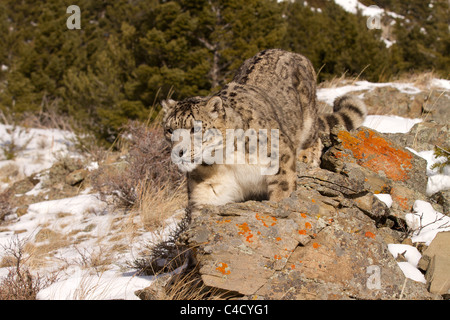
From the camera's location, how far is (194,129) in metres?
3.77

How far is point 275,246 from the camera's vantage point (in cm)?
339

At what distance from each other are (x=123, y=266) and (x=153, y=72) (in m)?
12.2

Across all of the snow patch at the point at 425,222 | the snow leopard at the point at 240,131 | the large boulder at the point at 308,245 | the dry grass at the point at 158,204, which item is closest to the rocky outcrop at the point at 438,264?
the large boulder at the point at 308,245

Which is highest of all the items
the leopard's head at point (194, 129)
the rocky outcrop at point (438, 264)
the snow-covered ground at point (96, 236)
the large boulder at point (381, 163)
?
the leopard's head at point (194, 129)

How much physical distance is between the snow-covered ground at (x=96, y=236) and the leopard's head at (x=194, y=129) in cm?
123

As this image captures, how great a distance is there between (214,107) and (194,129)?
0.27 meters

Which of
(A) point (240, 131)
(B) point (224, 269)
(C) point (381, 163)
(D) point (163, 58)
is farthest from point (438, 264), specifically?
(D) point (163, 58)

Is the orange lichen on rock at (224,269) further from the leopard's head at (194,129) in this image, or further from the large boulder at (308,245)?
the leopard's head at (194,129)

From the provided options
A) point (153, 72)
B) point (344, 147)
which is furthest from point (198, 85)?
point (344, 147)

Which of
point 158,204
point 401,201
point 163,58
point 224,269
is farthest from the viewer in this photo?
point 163,58

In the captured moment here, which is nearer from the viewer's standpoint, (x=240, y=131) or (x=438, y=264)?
(x=438, y=264)

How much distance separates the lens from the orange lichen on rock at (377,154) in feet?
15.4

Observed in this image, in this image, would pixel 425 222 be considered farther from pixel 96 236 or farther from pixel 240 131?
pixel 96 236
